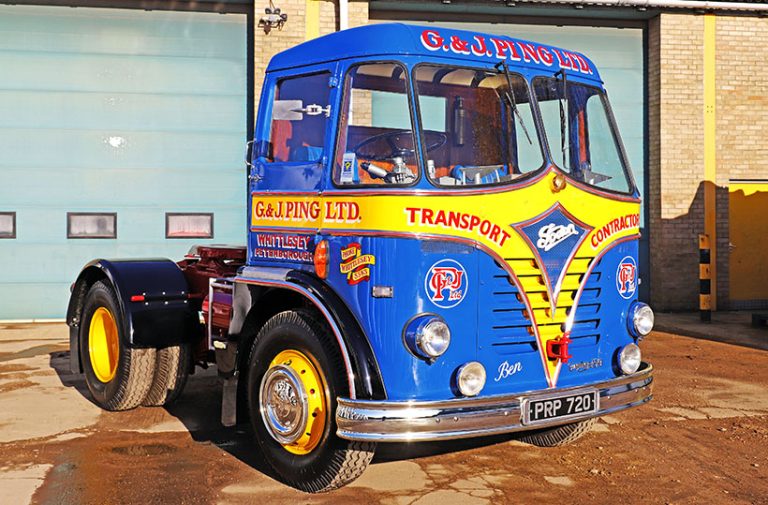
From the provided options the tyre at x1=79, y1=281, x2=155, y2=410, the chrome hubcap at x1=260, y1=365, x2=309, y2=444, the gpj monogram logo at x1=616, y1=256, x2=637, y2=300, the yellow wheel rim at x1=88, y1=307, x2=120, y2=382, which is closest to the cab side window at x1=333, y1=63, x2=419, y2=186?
the chrome hubcap at x1=260, y1=365, x2=309, y2=444

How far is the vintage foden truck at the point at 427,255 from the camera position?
4.58m

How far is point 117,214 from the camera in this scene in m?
12.9

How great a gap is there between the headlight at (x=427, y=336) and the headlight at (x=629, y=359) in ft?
4.46

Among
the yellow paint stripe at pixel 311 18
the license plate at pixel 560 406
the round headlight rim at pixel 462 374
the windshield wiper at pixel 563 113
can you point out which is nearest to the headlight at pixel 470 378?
the round headlight rim at pixel 462 374

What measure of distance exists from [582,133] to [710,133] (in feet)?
31.0

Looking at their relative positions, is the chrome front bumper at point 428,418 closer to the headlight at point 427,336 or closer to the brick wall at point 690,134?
the headlight at point 427,336

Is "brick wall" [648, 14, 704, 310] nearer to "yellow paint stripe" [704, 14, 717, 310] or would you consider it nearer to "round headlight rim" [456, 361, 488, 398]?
"yellow paint stripe" [704, 14, 717, 310]

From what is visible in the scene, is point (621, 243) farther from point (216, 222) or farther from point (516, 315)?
point (216, 222)

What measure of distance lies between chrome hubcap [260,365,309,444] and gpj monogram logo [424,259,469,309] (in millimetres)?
901

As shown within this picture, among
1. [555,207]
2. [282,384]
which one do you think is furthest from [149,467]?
[555,207]

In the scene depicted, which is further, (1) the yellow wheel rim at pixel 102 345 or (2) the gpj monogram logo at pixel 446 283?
(1) the yellow wheel rim at pixel 102 345

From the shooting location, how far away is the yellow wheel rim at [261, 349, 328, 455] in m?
4.79

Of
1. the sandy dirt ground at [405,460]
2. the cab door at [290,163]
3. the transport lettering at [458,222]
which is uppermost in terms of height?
the cab door at [290,163]

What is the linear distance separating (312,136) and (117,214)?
27.3ft
